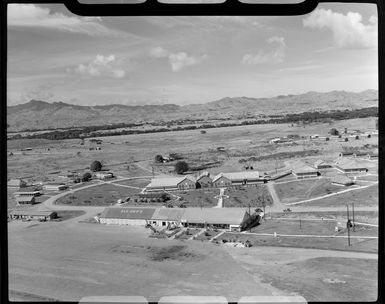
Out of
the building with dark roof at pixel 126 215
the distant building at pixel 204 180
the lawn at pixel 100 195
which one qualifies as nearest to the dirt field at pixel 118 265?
the building with dark roof at pixel 126 215

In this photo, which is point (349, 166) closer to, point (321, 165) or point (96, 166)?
point (321, 165)

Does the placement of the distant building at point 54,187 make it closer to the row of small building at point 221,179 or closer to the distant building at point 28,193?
the distant building at point 28,193

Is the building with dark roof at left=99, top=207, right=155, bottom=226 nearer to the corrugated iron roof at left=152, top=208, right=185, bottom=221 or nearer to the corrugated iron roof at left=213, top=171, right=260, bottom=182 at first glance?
the corrugated iron roof at left=152, top=208, right=185, bottom=221

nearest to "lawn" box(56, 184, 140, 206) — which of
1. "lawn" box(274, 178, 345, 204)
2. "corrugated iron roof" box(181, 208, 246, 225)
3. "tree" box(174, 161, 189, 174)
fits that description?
"tree" box(174, 161, 189, 174)

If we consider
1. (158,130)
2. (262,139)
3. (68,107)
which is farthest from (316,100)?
(68,107)

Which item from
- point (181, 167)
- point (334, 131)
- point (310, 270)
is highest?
point (334, 131)

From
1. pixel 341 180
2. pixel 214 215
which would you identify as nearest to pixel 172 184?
pixel 214 215
